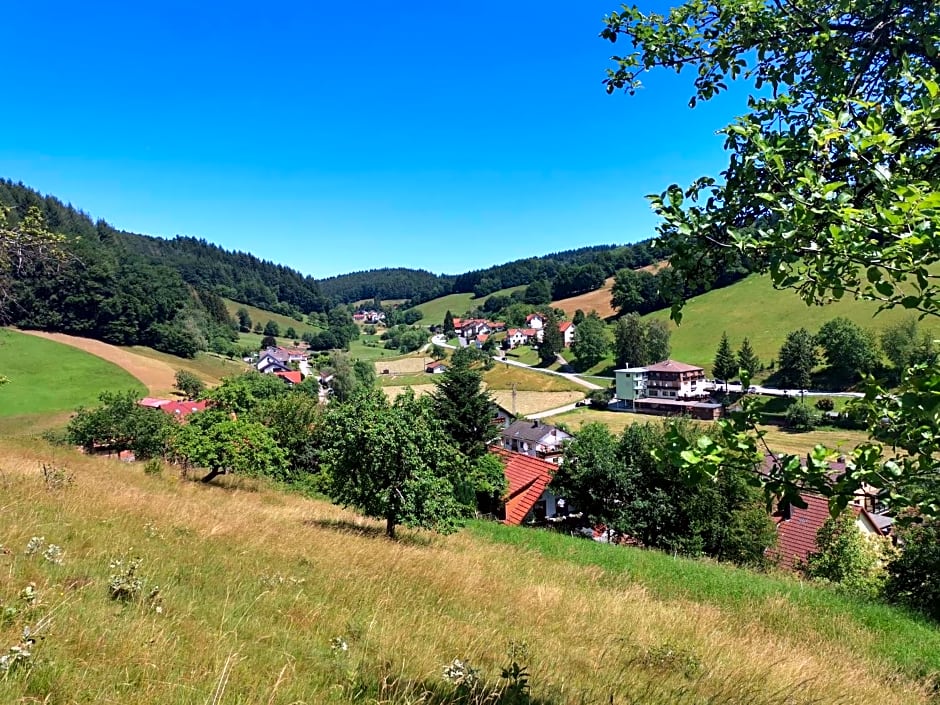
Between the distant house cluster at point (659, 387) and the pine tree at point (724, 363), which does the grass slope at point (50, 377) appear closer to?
the distant house cluster at point (659, 387)

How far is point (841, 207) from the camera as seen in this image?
2.53m

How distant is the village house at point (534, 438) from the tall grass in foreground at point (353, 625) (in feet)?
155

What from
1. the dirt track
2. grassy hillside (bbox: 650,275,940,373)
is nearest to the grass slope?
→ the dirt track

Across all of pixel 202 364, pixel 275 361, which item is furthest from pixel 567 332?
pixel 202 364

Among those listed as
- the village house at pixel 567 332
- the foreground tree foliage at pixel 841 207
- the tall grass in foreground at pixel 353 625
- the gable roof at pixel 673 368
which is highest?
the village house at pixel 567 332

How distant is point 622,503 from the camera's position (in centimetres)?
2608

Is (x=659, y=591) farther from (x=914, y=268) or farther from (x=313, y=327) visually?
(x=313, y=327)

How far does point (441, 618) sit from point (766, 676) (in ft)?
11.7

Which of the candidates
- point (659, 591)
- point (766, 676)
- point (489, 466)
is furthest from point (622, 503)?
point (766, 676)

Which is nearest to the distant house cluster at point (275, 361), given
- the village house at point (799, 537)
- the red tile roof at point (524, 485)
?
the red tile roof at point (524, 485)

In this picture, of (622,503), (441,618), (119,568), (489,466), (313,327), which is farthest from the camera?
(313,327)

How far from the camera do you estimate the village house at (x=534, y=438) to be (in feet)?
192

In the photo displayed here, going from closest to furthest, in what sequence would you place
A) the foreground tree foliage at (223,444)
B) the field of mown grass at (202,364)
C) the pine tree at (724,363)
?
1. the foreground tree foliage at (223,444)
2. the pine tree at (724,363)
3. the field of mown grass at (202,364)

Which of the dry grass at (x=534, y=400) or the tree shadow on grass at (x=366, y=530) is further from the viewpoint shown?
the dry grass at (x=534, y=400)
